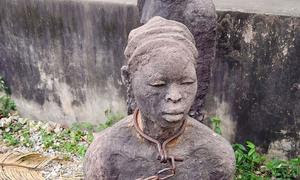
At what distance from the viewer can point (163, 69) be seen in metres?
1.35

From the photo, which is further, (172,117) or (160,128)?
(160,128)

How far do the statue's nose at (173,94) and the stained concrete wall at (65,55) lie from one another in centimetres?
231

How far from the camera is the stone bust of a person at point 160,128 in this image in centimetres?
137

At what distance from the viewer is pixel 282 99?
3477 mm

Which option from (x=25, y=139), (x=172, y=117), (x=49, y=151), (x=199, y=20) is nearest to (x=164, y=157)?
(x=172, y=117)

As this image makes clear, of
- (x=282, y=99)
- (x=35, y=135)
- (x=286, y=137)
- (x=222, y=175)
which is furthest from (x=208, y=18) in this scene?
(x=35, y=135)

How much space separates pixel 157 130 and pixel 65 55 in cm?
269

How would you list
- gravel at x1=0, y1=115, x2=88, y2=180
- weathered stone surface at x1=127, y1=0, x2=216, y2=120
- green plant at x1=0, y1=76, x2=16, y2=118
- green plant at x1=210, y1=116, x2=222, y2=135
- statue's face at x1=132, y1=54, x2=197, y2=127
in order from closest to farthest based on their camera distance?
statue's face at x1=132, y1=54, x2=197, y2=127 < weathered stone surface at x1=127, y1=0, x2=216, y2=120 < green plant at x1=210, y1=116, x2=222, y2=135 < gravel at x1=0, y1=115, x2=88, y2=180 < green plant at x1=0, y1=76, x2=16, y2=118

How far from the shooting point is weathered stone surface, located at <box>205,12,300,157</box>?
330cm

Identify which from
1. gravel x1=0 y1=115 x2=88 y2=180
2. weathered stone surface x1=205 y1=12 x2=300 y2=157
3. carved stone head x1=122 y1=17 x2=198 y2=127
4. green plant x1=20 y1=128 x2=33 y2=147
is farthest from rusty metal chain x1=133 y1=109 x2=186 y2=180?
green plant x1=20 y1=128 x2=33 y2=147

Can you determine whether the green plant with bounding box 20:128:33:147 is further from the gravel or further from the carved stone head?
the carved stone head

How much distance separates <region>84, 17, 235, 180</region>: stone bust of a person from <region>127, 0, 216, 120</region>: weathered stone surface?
641 millimetres

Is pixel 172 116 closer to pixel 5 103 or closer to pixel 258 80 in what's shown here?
pixel 258 80

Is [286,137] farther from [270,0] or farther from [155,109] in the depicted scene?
[155,109]
